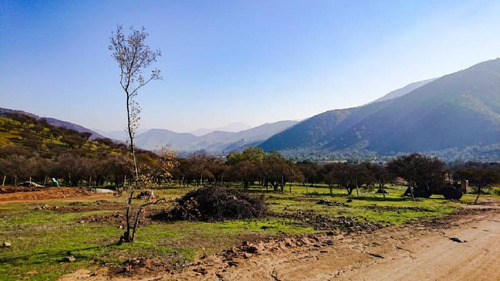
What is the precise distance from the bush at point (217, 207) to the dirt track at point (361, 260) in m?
8.56

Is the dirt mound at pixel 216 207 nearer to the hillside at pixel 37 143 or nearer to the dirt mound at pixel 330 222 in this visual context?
the dirt mound at pixel 330 222

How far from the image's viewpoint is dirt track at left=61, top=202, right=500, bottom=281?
12016 mm

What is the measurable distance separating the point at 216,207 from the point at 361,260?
13.2 metres

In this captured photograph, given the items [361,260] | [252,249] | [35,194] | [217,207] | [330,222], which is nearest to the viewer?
[361,260]

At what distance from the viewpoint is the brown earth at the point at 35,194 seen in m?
37.4

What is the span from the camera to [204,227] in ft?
67.6

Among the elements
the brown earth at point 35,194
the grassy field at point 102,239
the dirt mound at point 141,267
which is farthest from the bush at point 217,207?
the brown earth at point 35,194

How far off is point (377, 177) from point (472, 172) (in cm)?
2378

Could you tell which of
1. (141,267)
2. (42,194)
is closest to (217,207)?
Answer: (141,267)

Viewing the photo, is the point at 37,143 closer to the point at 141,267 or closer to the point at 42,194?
the point at 42,194

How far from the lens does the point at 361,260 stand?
14.1 metres

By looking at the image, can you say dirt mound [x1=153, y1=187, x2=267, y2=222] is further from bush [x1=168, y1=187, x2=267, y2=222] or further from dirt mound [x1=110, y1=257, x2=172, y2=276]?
dirt mound [x1=110, y1=257, x2=172, y2=276]

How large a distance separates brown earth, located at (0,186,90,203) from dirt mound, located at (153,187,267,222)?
24946mm

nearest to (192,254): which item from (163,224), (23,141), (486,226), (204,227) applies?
(204,227)
